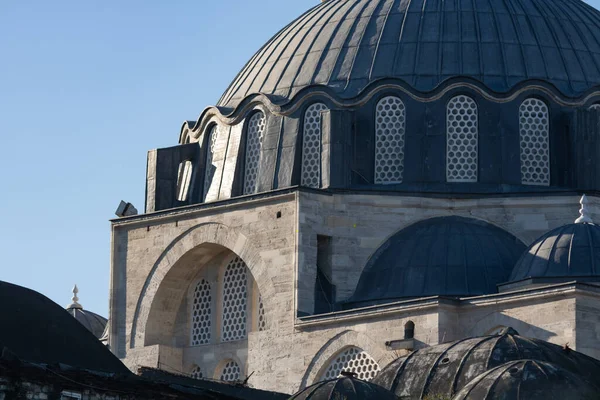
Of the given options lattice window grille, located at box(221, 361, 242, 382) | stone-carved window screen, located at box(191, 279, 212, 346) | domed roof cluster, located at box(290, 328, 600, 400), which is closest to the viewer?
domed roof cluster, located at box(290, 328, 600, 400)

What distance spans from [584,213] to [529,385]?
1434cm

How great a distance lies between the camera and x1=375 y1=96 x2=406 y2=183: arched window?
52750 millimetres

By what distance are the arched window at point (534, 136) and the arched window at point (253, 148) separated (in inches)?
247

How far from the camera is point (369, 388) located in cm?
3753

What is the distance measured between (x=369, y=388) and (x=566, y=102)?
1716 cm

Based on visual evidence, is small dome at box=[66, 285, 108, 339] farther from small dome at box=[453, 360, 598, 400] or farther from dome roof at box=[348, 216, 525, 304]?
small dome at box=[453, 360, 598, 400]

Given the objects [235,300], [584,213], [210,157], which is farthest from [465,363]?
[210,157]

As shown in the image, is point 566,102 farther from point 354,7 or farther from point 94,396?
point 94,396

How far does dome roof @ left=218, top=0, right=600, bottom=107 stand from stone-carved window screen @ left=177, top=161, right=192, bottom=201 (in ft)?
6.27

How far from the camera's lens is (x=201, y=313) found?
177ft

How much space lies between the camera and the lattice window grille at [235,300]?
52.7 m

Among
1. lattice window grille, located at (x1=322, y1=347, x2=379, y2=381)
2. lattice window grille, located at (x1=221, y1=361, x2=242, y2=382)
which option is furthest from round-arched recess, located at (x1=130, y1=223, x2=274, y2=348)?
lattice window grille, located at (x1=322, y1=347, x2=379, y2=381)

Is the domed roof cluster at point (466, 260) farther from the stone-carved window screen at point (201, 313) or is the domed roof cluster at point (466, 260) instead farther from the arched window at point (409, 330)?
the stone-carved window screen at point (201, 313)

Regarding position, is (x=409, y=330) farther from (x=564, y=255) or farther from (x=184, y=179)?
(x=184, y=179)
